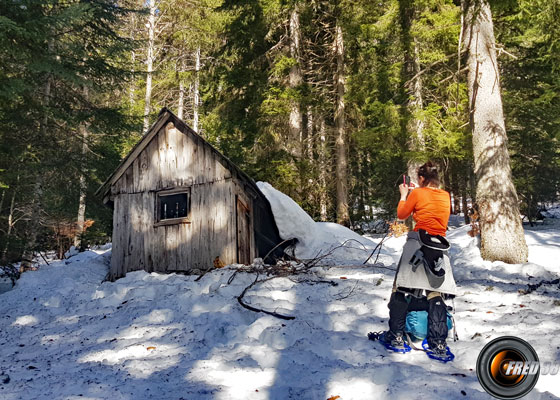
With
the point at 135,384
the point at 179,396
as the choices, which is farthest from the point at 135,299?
the point at 179,396

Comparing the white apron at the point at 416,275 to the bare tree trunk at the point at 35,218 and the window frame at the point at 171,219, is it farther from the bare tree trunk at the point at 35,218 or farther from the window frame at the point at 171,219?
the bare tree trunk at the point at 35,218

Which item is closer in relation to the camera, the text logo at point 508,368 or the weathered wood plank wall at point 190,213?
the text logo at point 508,368

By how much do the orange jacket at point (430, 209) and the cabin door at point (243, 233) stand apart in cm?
660

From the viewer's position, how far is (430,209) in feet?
14.0

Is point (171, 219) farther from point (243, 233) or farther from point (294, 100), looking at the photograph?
point (294, 100)

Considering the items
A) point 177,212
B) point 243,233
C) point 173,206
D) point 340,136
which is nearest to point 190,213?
point 177,212

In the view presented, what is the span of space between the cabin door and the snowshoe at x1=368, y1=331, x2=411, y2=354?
6373 millimetres

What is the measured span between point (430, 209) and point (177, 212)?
29.6 feet

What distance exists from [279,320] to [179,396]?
7.17 feet

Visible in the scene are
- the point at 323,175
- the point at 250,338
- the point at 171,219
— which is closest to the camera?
the point at 250,338

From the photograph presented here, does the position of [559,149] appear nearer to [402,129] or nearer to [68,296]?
[402,129]

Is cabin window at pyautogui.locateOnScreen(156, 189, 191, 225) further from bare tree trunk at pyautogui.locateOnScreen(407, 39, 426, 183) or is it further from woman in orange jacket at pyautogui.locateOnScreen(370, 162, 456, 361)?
bare tree trunk at pyautogui.locateOnScreen(407, 39, 426, 183)

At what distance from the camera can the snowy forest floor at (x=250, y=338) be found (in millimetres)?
3355

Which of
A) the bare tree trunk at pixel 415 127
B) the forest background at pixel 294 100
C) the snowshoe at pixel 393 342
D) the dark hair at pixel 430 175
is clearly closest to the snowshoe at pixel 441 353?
the snowshoe at pixel 393 342
